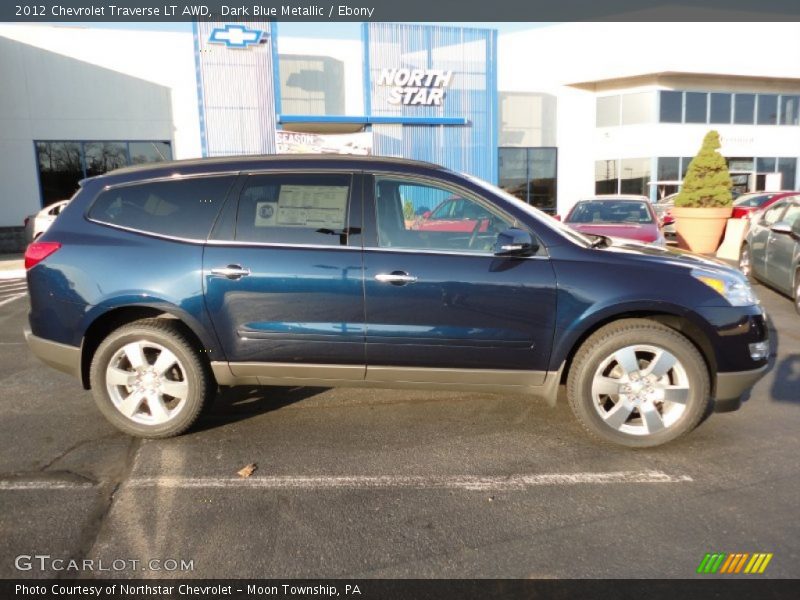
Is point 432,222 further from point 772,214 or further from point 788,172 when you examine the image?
point 788,172

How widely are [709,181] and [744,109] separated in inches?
732

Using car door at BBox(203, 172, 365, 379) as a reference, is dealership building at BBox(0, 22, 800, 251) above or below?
above

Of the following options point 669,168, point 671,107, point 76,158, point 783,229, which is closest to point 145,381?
point 783,229

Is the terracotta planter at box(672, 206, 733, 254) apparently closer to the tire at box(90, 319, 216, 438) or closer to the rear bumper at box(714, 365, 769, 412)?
the rear bumper at box(714, 365, 769, 412)

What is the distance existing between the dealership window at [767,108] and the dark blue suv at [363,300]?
29.6 metres

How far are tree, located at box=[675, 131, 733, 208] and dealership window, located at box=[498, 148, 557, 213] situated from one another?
1192 centimetres

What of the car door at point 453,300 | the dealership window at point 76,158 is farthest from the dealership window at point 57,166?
the car door at point 453,300

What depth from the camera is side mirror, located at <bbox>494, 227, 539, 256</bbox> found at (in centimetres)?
338

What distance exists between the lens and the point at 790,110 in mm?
27891

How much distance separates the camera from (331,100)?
823 inches

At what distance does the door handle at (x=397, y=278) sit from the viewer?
138 inches

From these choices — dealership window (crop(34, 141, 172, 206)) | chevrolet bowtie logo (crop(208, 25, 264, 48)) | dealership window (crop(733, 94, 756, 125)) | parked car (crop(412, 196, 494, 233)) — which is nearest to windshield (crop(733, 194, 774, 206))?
dealership window (crop(733, 94, 756, 125))

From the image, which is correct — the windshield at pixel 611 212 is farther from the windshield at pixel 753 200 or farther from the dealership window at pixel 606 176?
the dealership window at pixel 606 176
